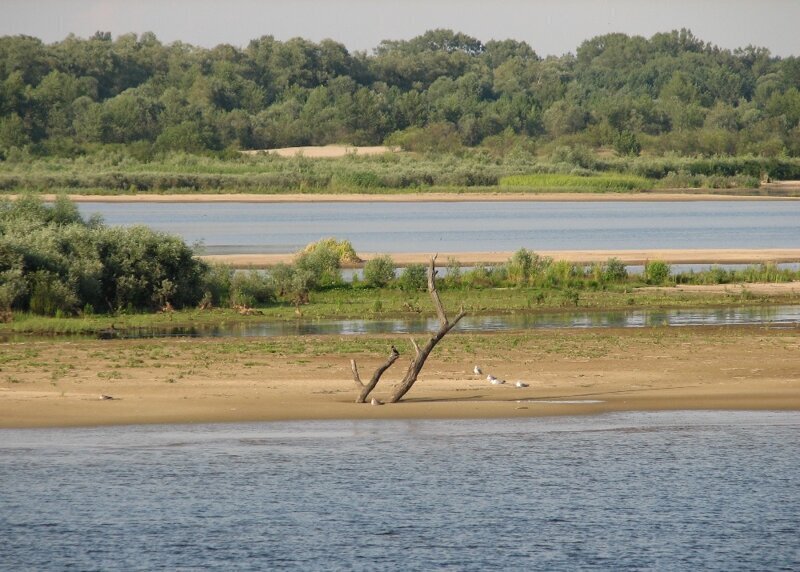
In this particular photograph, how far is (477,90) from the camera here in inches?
6211

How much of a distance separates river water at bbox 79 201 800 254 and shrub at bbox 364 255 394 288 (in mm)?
12101

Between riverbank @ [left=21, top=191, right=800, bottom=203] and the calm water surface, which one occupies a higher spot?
riverbank @ [left=21, top=191, right=800, bottom=203]

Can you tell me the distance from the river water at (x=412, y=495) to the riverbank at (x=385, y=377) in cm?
66

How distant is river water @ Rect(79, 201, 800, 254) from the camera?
5309 cm

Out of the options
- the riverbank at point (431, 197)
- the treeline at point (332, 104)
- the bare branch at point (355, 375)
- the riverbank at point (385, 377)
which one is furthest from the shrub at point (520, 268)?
the treeline at point (332, 104)

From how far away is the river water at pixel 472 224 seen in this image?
2090 inches

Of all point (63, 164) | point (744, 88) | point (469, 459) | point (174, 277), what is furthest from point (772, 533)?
point (744, 88)

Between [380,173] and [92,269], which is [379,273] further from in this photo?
[380,173]

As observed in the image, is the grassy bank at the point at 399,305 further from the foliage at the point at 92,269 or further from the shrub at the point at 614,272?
the shrub at the point at 614,272

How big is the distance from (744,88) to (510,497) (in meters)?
172

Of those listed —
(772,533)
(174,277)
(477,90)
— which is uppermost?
(477,90)

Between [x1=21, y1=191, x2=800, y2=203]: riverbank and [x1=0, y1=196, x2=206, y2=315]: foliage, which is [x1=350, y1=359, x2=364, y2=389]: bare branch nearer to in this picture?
[x1=0, y1=196, x2=206, y2=315]: foliage

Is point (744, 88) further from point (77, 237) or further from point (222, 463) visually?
point (222, 463)

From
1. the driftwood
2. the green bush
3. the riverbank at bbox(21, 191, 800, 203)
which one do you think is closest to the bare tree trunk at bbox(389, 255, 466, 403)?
the driftwood
